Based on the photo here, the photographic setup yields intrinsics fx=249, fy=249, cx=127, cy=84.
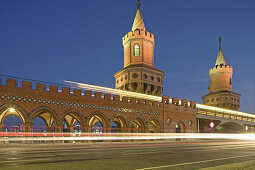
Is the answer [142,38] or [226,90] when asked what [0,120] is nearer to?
[142,38]

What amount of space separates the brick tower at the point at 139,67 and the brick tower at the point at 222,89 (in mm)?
28080

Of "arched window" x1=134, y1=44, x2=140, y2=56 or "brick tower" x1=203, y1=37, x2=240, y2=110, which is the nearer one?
"arched window" x1=134, y1=44, x2=140, y2=56

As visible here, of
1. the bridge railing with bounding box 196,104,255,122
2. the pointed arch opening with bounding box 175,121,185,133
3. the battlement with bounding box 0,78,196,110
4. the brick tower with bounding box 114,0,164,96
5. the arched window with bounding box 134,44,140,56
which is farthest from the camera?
the arched window with bounding box 134,44,140,56

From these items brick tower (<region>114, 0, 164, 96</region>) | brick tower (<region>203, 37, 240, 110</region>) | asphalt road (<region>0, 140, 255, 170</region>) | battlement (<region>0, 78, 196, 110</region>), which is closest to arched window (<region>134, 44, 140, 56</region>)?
brick tower (<region>114, 0, 164, 96</region>)

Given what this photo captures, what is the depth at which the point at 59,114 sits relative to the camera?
23625mm

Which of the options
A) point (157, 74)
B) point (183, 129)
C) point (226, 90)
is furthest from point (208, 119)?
point (226, 90)

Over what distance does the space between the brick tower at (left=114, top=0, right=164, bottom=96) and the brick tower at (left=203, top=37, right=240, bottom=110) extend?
28080 mm

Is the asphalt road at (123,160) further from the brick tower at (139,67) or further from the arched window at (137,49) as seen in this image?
the arched window at (137,49)

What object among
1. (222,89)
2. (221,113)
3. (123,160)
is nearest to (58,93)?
(123,160)

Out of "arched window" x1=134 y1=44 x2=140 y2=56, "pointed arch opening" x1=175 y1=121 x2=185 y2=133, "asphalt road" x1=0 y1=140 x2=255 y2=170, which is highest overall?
"arched window" x1=134 y1=44 x2=140 y2=56

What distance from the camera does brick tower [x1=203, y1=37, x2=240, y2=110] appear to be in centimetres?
6231

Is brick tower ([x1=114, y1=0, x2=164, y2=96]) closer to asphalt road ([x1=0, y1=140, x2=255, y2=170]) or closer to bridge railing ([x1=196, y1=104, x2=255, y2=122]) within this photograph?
bridge railing ([x1=196, y1=104, x2=255, y2=122])

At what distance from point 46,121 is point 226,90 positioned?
158 ft

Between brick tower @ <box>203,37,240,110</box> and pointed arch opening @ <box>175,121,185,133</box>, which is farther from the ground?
brick tower @ <box>203,37,240,110</box>
